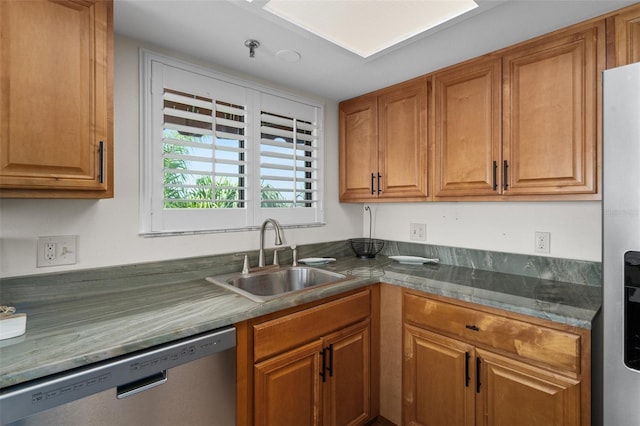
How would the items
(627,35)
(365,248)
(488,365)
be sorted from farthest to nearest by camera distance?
(365,248) → (488,365) → (627,35)

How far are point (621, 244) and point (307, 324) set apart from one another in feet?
3.96

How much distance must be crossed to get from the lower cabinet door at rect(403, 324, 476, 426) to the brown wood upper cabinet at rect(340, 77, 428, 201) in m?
0.87

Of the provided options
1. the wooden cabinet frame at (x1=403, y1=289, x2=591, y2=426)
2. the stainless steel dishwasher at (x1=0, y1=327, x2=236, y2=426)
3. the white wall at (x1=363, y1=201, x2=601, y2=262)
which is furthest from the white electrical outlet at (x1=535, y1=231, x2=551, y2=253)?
the stainless steel dishwasher at (x1=0, y1=327, x2=236, y2=426)

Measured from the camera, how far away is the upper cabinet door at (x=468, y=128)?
1.72 meters

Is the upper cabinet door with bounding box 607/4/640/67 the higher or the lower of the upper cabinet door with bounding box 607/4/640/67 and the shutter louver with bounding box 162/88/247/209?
the higher

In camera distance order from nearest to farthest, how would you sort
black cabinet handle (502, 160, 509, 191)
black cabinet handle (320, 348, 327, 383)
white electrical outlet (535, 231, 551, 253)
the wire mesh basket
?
black cabinet handle (320, 348, 327, 383) < black cabinet handle (502, 160, 509, 191) < white electrical outlet (535, 231, 551, 253) < the wire mesh basket

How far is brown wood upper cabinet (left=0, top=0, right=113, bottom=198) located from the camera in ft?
3.54

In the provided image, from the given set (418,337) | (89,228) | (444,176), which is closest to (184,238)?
(89,228)

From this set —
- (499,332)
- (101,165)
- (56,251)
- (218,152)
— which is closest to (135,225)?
(56,251)

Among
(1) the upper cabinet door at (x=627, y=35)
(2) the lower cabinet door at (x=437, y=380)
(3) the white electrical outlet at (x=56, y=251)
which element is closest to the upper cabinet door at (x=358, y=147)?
(2) the lower cabinet door at (x=437, y=380)

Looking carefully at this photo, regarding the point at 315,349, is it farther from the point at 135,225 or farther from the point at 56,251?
the point at 56,251

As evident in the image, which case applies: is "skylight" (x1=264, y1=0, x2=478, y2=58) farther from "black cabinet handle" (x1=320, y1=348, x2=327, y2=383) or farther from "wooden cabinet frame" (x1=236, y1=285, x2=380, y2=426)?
"black cabinet handle" (x1=320, y1=348, x2=327, y2=383)

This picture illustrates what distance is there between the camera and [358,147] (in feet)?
7.98

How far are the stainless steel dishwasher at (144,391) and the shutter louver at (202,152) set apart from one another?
88 cm
